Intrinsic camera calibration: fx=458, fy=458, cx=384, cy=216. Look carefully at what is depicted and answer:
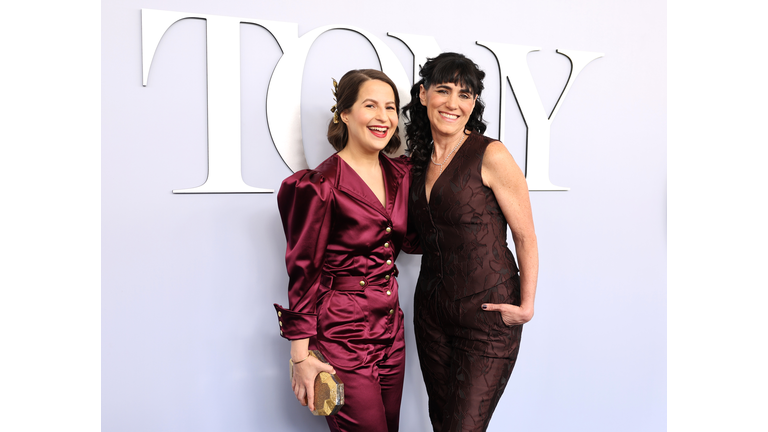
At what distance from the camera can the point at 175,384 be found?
1.80 meters

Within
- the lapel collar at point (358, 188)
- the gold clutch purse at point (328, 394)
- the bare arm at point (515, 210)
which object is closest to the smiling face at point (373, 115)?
the lapel collar at point (358, 188)

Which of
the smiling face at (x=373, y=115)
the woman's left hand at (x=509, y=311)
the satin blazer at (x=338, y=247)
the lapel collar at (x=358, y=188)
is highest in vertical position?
the smiling face at (x=373, y=115)

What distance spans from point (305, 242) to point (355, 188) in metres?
0.25

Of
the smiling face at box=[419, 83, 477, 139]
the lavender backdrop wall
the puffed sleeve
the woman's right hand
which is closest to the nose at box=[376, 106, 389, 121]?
the smiling face at box=[419, 83, 477, 139]

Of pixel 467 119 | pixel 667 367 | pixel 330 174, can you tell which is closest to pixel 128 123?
pixel 330 174

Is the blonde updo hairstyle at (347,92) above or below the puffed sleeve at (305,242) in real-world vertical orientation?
above

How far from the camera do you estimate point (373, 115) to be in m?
1.54

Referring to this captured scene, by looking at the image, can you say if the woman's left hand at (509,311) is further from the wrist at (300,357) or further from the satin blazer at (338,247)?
the wrist at (300,357)

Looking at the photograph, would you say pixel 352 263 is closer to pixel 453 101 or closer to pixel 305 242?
pixel 305 242

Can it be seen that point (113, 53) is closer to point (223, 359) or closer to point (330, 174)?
point (330, 174)

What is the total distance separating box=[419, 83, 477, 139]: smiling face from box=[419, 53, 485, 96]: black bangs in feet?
0.05

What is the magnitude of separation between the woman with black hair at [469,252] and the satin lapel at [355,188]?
0.59ft

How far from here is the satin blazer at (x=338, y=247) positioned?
4.71 feet

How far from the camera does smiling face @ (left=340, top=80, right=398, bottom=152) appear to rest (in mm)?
1539
